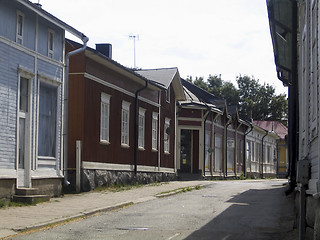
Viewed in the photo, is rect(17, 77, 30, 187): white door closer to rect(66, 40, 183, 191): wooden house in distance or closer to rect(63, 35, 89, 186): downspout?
rect(63, 35, 89, 186): downspout

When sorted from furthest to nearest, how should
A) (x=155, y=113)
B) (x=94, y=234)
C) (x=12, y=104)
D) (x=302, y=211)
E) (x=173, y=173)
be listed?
(x=173, y=173), (x=155, y=113), (x=12, y=104), (x=94, y=234), (x=302, y=211)

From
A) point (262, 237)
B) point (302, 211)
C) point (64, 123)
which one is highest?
point (64, 123)

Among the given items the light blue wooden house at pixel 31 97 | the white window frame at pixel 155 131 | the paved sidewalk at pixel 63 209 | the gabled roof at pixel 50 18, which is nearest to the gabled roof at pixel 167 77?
the white window frame at pixel 155 131

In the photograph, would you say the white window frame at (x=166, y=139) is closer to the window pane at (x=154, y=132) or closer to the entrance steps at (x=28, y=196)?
the window pane at (x=154, y=132)

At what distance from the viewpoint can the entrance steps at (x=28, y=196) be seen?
15078 millimetres

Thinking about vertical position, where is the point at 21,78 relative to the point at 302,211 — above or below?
above

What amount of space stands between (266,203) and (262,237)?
6.86 metres

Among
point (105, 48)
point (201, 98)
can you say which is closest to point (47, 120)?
point (105, 48)

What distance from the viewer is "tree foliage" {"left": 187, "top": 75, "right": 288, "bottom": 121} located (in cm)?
7444

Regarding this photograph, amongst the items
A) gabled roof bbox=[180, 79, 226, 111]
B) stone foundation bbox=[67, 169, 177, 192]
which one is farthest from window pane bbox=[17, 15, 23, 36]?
gabled roof bbox=[180, 79, 226, 111]

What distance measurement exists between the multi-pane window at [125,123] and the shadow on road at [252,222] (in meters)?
6.99

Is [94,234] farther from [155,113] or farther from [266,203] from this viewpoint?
[155,113]

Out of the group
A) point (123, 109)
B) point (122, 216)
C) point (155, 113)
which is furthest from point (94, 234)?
point (155, 113)

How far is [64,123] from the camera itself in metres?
18.7
